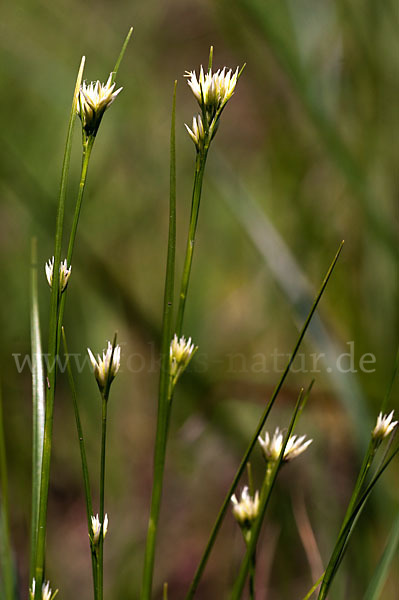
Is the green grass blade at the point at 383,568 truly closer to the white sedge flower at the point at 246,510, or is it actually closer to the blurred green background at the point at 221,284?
the white sedge flower at the point at 246,510

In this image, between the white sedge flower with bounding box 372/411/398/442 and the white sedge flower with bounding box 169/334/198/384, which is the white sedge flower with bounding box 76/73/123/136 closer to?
the white sedge flower with bounding box 169/334/198/384

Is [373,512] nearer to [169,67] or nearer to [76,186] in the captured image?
[76,186]

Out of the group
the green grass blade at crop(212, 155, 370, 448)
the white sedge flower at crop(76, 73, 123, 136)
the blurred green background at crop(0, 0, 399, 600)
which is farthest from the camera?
the blurred green background at crop(0, 0, 399, 600)

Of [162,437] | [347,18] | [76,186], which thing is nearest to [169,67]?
[76,186]

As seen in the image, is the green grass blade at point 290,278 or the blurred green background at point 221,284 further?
the blurred green background at point 221,284

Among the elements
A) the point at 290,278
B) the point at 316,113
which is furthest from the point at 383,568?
the point at 316,113

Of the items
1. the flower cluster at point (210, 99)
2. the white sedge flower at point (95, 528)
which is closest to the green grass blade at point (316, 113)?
the flower cluster at point (210, 99)

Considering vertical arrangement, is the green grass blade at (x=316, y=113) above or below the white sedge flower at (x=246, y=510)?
above

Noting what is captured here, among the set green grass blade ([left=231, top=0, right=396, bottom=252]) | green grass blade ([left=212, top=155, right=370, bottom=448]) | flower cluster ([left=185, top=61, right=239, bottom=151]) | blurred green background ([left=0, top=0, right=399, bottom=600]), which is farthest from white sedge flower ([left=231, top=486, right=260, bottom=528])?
green grass blade ([left=231, top=0, right=396, bottom=252])
